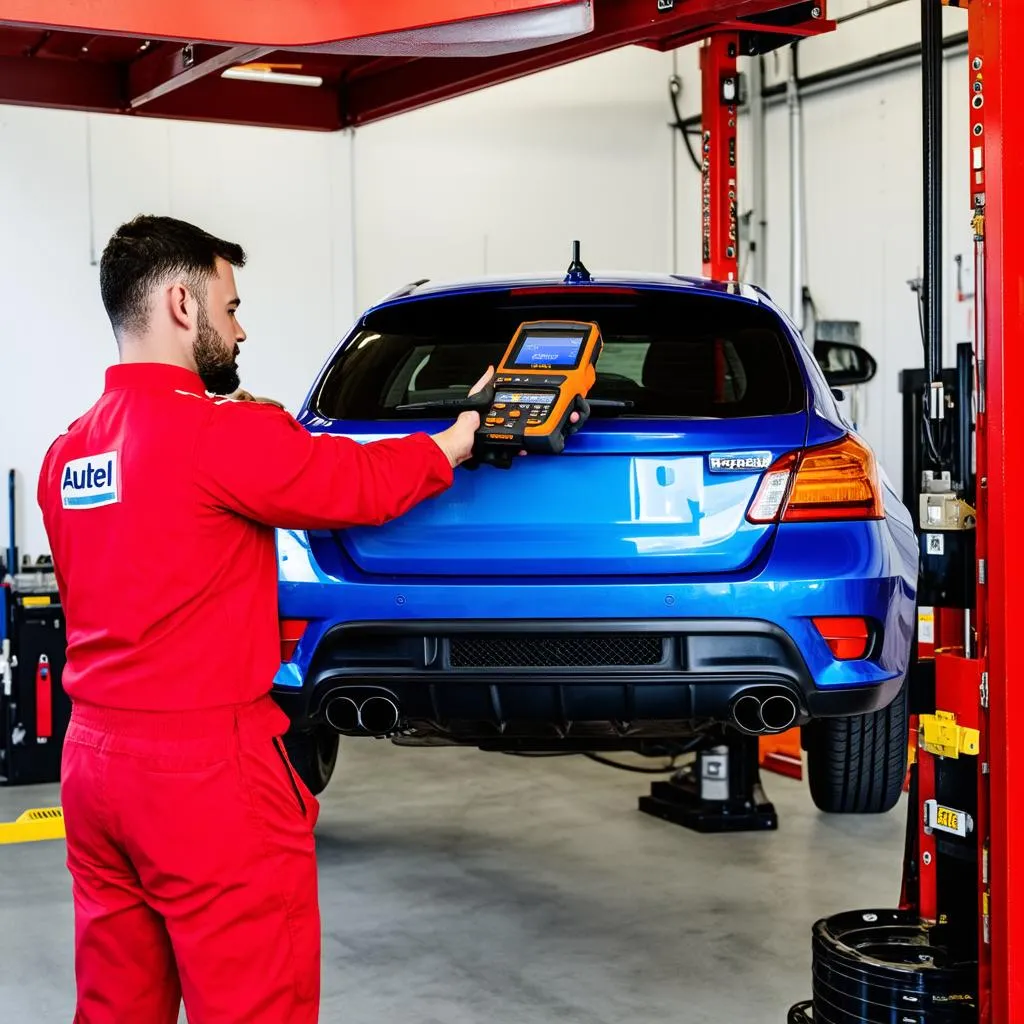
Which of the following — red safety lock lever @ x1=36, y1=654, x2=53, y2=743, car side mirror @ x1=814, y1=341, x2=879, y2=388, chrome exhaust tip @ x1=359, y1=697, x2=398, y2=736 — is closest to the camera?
chrome exhaust tip @ x1=359, y1=697, x2=398, y2=736

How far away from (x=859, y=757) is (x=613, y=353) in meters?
1.40

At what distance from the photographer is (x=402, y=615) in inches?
126

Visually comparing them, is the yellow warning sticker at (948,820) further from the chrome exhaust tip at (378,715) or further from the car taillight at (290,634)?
the car taillight at (290,634)

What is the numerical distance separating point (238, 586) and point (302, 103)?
405cm

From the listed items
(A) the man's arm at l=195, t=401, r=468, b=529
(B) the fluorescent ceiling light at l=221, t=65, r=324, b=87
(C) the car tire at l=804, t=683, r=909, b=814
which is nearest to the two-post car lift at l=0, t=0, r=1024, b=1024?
(B) the fluorescent ceiling light at l=221, t=65, r=324, b=87

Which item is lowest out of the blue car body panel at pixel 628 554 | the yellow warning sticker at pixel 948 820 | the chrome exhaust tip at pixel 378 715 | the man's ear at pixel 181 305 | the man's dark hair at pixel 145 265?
the yellow warning sticker at pixel 948 820

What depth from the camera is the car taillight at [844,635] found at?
10.2ft

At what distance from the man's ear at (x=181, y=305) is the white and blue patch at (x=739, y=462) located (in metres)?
1.21

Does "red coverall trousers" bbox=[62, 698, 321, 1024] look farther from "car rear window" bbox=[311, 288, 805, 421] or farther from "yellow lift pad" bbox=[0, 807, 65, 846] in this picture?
"yellow lift pad" bbox=[0, 807, 65, 846]

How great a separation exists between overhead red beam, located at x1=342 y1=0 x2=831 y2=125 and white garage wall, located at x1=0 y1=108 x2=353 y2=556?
3449 millimetres

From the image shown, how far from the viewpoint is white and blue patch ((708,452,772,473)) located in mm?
3129

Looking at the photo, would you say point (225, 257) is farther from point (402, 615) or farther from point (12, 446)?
point (12, 446)

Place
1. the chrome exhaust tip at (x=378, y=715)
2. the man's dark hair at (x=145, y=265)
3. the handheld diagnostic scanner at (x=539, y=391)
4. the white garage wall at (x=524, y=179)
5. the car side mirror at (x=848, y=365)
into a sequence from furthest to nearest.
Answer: the white garage wall at (x=524, y=179) → the car side mirror at (x=848, y=365) → the chrome exhaust tip at (x=378, y=715) → the handheld diagnostic scanner at (x=539, y=391) → the man's dark hair at (x=145, y=265)

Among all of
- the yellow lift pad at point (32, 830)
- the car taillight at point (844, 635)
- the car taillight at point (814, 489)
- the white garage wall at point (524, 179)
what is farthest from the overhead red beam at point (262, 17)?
the white garage wall at point (524, 179)
